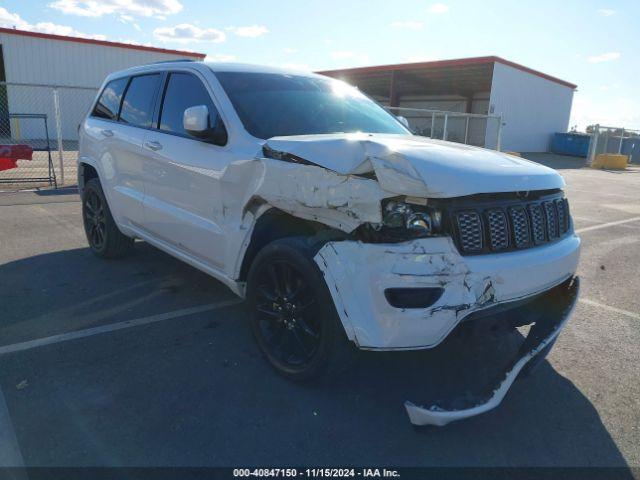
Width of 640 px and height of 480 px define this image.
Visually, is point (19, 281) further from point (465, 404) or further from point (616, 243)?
point (616, 243)

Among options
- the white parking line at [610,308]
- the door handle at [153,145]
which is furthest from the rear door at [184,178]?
the white parking line at [610,308]

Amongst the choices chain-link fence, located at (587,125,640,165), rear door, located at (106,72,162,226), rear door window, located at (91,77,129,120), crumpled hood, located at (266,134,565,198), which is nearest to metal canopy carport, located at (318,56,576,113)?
chain-link fence, located at (587,125,640,165)

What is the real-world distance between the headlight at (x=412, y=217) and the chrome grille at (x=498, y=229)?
317mm

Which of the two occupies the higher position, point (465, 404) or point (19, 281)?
point (465, 404)

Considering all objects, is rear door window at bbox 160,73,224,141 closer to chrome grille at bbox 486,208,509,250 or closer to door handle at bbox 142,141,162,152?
door handle at bbox 142,141,162,152

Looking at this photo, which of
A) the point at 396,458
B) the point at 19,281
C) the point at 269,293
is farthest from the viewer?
the point at 19,281

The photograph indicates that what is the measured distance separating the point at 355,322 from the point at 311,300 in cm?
44

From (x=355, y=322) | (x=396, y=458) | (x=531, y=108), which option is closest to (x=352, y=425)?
(x=396, y=458)

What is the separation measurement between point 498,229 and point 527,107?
116 ft

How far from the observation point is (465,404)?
2.45m

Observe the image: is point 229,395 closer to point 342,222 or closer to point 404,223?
point 342,222

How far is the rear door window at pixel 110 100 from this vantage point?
5133mm

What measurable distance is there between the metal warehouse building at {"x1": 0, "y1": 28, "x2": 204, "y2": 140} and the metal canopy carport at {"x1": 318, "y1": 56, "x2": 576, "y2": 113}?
16596mm

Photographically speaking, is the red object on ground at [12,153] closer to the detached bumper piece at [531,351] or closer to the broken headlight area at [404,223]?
the broken headlight area at [404,223]
